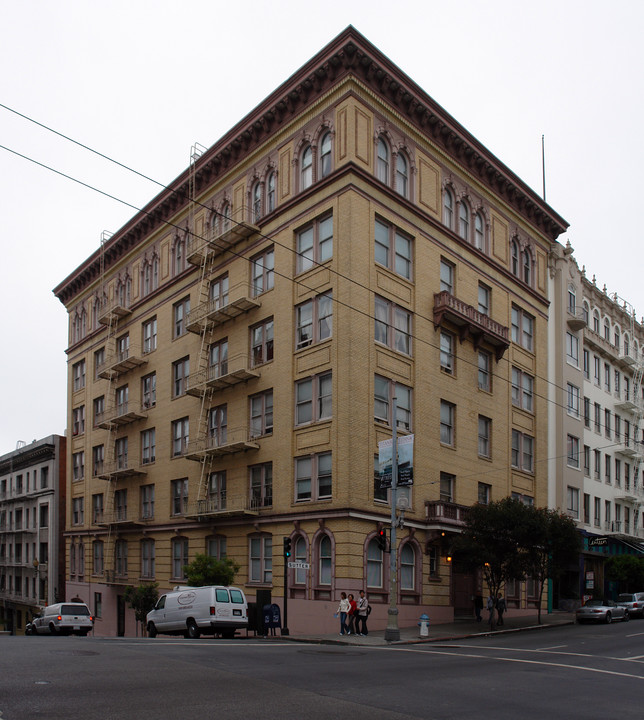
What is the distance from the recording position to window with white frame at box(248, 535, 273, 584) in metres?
35.7

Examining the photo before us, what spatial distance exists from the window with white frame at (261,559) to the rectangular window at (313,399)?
5846 millimetres

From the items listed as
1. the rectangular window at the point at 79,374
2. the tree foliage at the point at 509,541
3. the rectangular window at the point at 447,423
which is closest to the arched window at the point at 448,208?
the rectangular window at the point at 447,423

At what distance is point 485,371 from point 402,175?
37.2ft

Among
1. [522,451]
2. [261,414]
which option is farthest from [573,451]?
[261,414]

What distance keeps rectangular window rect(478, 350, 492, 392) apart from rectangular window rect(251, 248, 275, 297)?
38.6 feet

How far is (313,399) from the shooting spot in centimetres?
3391

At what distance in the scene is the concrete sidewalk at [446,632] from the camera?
27562 millimetres

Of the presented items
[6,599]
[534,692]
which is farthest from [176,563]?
[6,599]

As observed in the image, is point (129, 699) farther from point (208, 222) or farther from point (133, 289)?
point (133, 289)

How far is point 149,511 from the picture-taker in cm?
4706

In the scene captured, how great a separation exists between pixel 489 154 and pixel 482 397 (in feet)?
42.6

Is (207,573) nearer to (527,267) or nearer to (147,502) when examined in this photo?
(147,502)

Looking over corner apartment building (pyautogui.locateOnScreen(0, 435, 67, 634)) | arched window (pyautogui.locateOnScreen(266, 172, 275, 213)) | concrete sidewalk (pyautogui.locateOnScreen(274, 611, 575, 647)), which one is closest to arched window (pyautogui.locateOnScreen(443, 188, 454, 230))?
arched window (pyautogui.locateOnScreen(266, 172, 275, 213))

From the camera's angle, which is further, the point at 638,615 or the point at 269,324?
the point at 638,615
